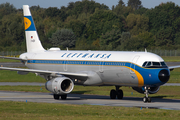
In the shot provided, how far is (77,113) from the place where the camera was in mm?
23188

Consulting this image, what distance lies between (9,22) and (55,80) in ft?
419

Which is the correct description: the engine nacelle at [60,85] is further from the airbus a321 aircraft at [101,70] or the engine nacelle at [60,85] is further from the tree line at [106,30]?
the tree line at [106,30]

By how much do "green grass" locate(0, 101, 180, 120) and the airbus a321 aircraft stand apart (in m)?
5.53

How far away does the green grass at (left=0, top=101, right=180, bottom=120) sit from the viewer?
70.0ft

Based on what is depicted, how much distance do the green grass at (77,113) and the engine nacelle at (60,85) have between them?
221 inches

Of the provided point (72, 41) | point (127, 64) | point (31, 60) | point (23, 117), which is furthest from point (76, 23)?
point (23, 117)

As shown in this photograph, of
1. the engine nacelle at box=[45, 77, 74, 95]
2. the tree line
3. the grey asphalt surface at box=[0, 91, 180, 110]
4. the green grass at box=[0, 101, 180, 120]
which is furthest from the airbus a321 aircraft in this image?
the tree line

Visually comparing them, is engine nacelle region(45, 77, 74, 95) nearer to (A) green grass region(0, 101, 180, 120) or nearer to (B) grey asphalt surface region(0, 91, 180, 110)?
(B) grey asphalt surface region(0, 91, 180, 110)

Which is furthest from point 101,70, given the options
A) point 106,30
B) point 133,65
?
point 106,30

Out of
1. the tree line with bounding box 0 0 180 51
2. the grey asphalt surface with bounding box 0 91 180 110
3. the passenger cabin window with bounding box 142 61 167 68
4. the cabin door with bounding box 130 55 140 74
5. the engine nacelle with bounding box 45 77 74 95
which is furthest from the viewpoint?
the tree line with bounding box 0 0 180 51

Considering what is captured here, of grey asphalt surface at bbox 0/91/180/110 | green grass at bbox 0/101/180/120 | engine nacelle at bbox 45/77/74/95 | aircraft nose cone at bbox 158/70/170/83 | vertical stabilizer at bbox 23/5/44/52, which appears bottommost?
grey asphalt surface at bbox 0/91/180/110

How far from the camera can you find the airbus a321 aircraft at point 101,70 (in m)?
29.8

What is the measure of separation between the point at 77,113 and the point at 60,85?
9.20 metres

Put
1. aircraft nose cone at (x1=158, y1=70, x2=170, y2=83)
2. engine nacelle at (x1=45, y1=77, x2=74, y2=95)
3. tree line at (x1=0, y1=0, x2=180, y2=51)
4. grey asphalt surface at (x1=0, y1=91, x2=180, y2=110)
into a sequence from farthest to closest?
tree line at (x1=0, y1=0, x2=180, y2=51) → engine nacelle at (x1=45, y1=77, x2=74, y2=95) → aircraft nose cone at (x1=158, y1=70, x2=170, y2=83) → grey asphalt surface at (x1=0, y1=91, x2=180, y2=110)
